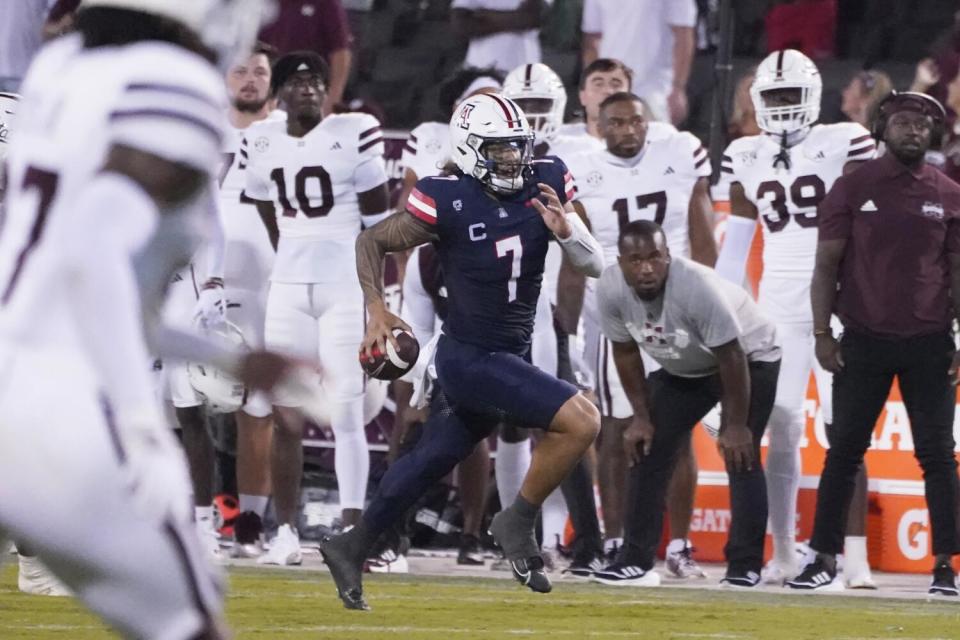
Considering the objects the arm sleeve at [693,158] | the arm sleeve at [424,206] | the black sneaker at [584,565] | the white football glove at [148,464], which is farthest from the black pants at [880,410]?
the white football glove at [148,464]

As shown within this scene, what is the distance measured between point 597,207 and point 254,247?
1.51 metres

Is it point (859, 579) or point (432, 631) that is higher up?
point (432, 631)

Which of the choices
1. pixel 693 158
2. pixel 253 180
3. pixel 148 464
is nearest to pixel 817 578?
pixel 693 158

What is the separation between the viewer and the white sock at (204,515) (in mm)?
7644

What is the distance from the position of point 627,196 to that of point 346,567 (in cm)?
234

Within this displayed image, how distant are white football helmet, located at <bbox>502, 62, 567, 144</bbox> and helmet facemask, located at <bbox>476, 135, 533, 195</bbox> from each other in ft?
5.29

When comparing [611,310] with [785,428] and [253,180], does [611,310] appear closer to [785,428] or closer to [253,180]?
[785,428]

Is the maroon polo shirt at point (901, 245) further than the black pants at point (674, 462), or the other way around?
the black pants at point (674, 462)

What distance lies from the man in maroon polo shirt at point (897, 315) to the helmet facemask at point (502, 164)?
52.8 inches

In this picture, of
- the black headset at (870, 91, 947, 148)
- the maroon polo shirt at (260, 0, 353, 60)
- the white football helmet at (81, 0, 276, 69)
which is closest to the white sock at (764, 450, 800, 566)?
the black headset at (870, 91, 947, 148)

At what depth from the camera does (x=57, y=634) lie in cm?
551

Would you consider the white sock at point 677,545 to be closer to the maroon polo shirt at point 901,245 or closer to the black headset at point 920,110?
the maroon polo shirt at point 901,245

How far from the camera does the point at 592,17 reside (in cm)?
943

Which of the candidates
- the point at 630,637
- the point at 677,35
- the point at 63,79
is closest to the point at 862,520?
the point at 630,637
